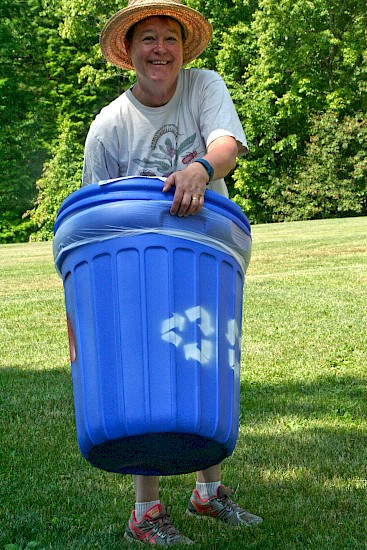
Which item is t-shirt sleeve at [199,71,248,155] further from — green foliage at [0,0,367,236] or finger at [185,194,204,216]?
green foliage at [0,0,367,236]

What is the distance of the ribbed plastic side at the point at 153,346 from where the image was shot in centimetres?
267

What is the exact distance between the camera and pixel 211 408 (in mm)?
2725

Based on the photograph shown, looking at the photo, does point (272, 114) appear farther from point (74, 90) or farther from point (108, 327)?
point (108, 327)

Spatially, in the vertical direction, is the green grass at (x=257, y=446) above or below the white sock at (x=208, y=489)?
below

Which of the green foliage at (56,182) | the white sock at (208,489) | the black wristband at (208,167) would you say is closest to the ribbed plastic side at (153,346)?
the black wristband at (208,167)

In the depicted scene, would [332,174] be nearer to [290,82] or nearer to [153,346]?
[290,82]

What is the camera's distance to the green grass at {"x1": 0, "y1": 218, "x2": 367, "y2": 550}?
10.9 feet

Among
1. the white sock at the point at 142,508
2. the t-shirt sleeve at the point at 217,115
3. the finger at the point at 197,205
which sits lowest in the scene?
the white sock at the point at 142,508

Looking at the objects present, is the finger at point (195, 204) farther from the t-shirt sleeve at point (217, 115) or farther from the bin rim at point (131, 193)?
the t-shirt sleeve at point (217, 115)

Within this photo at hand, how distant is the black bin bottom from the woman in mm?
337

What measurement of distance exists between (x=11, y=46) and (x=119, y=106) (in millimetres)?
31068

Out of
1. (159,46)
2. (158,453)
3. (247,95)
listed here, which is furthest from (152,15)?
(247,95)

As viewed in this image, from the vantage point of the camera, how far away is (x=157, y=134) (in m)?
3.23

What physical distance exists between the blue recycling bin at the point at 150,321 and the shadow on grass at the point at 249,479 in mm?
637
